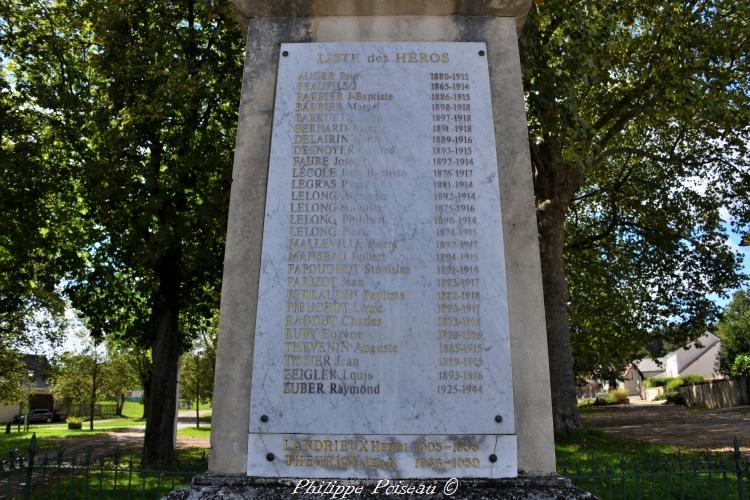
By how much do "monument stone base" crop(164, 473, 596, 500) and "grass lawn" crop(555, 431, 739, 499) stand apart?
9.01ft

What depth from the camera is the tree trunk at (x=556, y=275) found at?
15828 mm

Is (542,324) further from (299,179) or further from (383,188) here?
(299,179)

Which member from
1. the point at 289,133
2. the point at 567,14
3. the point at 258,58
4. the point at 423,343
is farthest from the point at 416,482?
the point at 567,14

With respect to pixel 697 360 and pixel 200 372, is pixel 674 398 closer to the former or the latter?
pixel 697 360

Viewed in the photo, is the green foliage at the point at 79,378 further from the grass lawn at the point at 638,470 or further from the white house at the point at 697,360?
the white house at the point at 697,360

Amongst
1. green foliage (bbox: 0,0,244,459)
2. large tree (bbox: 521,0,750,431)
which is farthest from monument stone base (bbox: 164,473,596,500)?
green foliage (bbox: 0,0,244,459)

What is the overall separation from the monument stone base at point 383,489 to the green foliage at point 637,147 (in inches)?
271

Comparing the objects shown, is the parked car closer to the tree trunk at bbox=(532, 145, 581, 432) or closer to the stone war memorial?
the tree trunk at bbox=(532, 145, 581, 432)

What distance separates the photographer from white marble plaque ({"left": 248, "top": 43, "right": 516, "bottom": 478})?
3.54m

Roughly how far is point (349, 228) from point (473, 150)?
3.41 feet

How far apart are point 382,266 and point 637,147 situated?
1976 centimetres

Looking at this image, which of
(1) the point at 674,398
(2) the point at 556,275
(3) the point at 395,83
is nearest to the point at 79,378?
(2) the point at 556,275

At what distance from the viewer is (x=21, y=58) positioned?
50.8ft

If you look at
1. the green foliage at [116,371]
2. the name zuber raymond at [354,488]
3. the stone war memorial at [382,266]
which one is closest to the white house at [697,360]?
the green foliage at [116,371]
